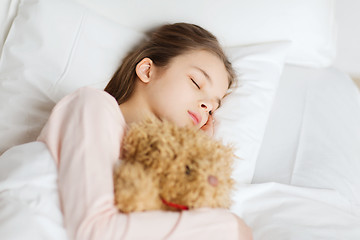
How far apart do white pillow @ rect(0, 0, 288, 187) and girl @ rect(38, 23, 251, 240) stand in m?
0.10

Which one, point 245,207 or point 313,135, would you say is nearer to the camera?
point 245,207

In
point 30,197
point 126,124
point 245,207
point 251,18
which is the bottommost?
point 245,207

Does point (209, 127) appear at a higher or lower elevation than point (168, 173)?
lower

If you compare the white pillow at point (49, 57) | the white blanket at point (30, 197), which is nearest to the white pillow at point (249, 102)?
the white pillow at point (49, 57)

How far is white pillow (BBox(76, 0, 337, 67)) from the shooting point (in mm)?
1393

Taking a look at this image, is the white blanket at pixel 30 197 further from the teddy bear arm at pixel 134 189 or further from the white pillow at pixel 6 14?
the white pillow at pixel 6 14

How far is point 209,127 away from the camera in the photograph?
1175 mm

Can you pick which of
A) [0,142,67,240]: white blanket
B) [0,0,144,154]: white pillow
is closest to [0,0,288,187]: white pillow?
[0,0,144,154]: white pillow

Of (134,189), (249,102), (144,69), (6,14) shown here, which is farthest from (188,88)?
(6,14)

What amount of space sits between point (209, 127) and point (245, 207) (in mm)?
248

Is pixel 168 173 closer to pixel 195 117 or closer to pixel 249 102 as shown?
pixel 195 117

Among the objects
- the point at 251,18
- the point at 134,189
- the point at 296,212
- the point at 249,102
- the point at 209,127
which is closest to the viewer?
the point at 134,189

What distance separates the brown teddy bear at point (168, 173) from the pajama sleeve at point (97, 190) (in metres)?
0.02

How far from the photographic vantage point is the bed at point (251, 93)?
105 centimetres
